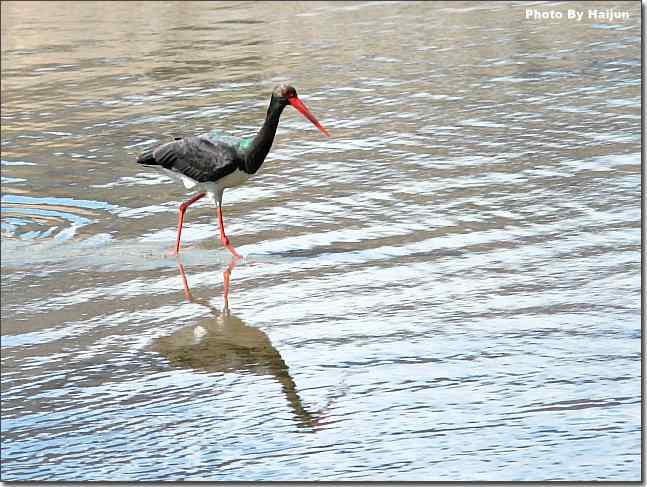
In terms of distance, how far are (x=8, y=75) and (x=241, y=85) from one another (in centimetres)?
413

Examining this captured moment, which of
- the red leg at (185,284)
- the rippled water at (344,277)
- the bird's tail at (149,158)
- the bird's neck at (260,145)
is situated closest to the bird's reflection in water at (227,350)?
the rippled water at (344,277)

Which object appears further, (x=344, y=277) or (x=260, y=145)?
(x=260, y=145)

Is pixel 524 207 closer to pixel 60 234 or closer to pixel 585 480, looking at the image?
pixel 60 234

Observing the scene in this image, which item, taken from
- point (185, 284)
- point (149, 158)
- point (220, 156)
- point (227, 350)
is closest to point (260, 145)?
point (220, 156)

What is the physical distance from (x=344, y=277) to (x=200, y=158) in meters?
1.58

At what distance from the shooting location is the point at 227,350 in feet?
26.3

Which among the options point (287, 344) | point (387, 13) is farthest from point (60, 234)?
point (387, 13)

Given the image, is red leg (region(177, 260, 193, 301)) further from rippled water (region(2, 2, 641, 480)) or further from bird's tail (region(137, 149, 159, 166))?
bird's tail (region(137, 149, 159, 166))

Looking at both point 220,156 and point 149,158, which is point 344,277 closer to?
point 220,156

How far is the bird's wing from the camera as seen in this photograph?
989cm

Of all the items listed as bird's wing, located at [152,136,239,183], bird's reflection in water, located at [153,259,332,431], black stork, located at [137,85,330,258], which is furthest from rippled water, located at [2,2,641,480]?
bird's wing, located at [152,136,239,183]

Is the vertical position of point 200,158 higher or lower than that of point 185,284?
higher

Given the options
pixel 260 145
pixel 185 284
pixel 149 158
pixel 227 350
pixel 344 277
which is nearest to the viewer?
pixel 227 350

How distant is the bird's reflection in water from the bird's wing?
146cm
